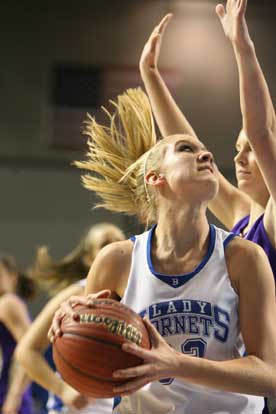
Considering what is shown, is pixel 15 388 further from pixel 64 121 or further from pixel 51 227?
pixel 64 121

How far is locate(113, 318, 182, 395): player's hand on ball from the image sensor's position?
207 centimetres

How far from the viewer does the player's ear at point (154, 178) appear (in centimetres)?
258

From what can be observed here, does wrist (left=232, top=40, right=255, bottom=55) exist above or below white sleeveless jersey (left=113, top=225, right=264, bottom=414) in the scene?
above

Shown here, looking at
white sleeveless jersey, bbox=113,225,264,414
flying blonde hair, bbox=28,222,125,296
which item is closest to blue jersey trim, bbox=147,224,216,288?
white sleeveless jersey, bbox=113,225,264,414

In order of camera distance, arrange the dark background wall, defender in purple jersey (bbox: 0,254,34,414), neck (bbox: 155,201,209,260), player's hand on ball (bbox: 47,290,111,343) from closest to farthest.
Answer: player's hand on ball (bbox: 47,290,111,343) → neck (bbox: 155,201,209,260) → defender in purple jersey (bbox: 0,254,34,414) → the dark background wall

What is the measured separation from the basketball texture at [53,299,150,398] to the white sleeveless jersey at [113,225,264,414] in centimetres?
21

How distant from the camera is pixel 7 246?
32.0 ft

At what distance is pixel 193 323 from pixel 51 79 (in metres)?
8.23

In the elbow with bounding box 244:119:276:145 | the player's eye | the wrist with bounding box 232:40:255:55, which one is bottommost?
the player's eye

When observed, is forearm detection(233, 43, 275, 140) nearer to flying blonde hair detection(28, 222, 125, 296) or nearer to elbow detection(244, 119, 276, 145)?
elbow detection(244, 119, 276, 145)

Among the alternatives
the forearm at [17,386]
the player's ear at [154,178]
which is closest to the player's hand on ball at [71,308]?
the player's ear at [154,178]

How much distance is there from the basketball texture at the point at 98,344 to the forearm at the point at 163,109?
101 cm

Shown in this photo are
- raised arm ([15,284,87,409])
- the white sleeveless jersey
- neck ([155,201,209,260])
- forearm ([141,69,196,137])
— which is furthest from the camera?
raised arm ([15,284,87,409])

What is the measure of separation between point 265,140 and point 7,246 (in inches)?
292
